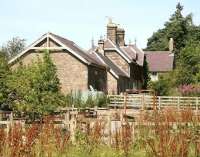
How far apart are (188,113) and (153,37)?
98596mm

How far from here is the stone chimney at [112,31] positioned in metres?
57.3

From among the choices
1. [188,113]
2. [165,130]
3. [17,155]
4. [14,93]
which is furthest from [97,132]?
[14,93]

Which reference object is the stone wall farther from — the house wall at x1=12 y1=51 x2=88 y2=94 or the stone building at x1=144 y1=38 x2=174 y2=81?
the house wall at x1=12 y1=51 x2=88 y2=94

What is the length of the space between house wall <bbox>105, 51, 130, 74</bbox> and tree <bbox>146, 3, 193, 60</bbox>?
41.8m

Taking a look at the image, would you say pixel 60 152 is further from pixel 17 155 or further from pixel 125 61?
pixel 125 61

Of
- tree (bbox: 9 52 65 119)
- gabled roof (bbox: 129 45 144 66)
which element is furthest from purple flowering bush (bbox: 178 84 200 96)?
Result: tree (bbox: 9 52 65 119)

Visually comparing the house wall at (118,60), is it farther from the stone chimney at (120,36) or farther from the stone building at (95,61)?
the stone chimney at (120,36)

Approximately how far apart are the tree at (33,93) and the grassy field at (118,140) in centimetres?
877

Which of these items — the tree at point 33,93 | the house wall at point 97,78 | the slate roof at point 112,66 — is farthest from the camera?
the slate roof at point 112,66

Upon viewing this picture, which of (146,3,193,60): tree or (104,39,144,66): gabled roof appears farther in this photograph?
(146,3,193,60): tree

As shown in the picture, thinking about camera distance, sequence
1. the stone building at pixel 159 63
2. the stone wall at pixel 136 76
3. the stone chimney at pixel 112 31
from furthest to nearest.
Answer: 1. the stone building at pixel 159 63
2. the stone wall at pixel 136 76
3. the stone chimney at pixel 112 31

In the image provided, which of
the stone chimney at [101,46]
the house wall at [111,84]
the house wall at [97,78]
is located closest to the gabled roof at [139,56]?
the stone chimney at [101,46]

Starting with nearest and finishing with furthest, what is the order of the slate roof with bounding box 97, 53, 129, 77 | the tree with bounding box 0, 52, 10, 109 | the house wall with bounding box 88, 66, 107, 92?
1. the tree with bounding box 0, 52, 10, 109
2. the house wall with bounding box 88, 66, 107, 92
3. the slate roof with bounding box 97, 53, 129, 77

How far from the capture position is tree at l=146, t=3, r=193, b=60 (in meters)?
99.6
